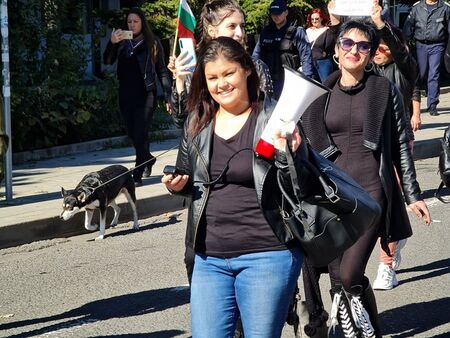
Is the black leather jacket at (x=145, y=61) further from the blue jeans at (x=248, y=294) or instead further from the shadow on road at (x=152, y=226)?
the blue jeans at (x=248, y=294)

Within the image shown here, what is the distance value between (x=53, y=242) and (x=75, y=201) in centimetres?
70

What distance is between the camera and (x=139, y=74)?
1167cm

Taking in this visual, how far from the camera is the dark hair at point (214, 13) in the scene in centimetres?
529

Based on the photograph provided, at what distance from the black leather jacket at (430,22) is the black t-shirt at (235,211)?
544 inches

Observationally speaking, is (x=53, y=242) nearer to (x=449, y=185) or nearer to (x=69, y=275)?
(x=69, y=275)

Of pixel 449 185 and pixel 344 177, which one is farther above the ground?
pixel 344 177

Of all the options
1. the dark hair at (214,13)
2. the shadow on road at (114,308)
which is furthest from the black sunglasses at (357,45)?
the shadow on road at (114,308)

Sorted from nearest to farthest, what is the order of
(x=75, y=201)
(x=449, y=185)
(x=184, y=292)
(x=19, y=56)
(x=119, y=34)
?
(x=449, y=185) → (x=184, y=292) → (x=75, y=201) → (x=119, y=34) → (x=19, y=56)

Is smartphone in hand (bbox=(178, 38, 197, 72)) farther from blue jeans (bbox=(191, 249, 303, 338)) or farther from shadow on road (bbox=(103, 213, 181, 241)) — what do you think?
shadow on road (bbox=(103, 213, 181, 241))

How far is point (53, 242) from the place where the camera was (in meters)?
9.65

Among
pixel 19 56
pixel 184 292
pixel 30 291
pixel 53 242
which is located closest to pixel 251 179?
pixel 184 292

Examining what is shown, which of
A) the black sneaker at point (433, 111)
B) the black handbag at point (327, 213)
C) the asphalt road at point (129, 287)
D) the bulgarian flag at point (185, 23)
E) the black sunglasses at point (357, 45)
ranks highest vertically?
the bulgarian flag at point (185, 23)

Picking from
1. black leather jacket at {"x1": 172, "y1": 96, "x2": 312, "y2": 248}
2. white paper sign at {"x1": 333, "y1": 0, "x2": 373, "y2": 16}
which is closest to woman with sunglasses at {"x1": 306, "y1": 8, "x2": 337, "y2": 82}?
white paper sign at {"x1": 333, "y1": 0, "x2": 373, "y2": 16}

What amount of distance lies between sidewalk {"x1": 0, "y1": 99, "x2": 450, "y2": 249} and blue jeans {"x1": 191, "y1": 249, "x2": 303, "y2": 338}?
18.1 feet
